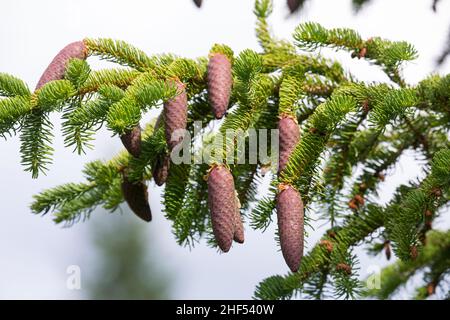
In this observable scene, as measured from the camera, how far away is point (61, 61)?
2244mm

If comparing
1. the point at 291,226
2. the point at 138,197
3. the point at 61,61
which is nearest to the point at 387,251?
the point at 138,197

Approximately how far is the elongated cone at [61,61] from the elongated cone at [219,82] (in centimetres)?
34

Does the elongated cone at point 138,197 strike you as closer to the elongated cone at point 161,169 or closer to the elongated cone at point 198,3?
the elongated cone at point 161,169

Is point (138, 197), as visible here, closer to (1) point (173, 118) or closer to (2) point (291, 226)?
(1) point (173, 118)

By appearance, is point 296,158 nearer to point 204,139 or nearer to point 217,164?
point 217,164

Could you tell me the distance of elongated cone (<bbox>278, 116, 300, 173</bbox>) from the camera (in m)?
2.17

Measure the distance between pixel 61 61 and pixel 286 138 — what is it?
59 cm

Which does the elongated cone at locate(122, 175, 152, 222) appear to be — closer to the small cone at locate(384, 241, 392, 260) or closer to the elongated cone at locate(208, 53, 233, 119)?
the elongated cone at locate(208, 53, 233, 119)

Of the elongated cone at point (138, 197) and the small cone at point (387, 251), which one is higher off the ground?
the elongated cone at point (138, 197)

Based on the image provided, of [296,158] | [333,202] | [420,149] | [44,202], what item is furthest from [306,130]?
[44,202]

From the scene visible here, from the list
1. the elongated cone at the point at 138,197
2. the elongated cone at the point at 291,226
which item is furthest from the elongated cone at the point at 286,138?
the elongated cone at the point at 138,197

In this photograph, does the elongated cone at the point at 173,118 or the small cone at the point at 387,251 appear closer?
the elongated cone at the point at 173,118

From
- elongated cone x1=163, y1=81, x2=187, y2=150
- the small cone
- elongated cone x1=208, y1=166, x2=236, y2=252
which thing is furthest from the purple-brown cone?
the small cone

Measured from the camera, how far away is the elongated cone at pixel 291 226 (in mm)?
1999
